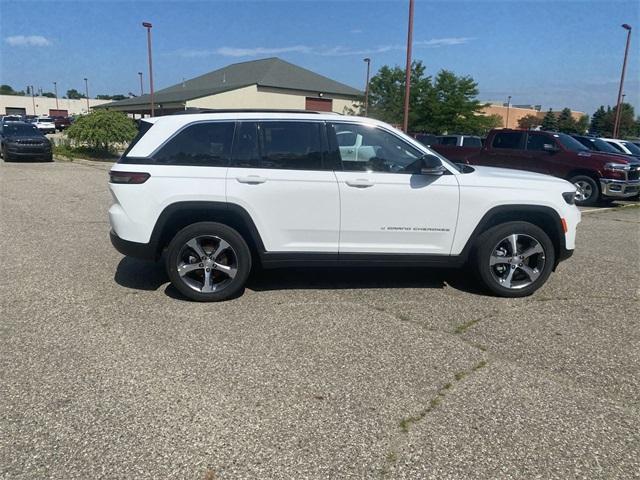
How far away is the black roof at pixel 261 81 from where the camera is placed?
4431 cm

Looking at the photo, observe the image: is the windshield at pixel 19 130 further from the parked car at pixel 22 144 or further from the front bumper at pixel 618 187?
the front bumper at pixel 618 187

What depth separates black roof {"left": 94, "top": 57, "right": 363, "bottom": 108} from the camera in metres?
44.3

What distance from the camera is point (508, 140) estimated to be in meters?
14.2

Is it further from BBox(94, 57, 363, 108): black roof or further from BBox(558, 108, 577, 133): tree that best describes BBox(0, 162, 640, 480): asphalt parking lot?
BBox(558, 108, 577, 133): tree

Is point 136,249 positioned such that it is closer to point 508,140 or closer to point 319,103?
point 508,140

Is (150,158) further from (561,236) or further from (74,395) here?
(561,236)

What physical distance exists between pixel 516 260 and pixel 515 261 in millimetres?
14

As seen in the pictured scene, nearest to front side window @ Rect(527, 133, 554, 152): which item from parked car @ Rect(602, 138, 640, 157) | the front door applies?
parked car @ Rect(602, 138, 640, 157)

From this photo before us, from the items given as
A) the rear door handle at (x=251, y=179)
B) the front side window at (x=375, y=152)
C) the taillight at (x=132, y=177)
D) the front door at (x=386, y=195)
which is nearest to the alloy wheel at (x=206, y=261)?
the rear door handle at (x=251, y=179)

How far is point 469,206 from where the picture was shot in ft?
16.5

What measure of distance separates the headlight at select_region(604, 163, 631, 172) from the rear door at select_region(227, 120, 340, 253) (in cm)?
1049

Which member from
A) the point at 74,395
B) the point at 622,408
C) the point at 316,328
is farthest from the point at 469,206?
the point at 74,395

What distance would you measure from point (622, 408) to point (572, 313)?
178cm

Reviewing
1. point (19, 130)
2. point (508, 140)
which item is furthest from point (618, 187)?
point (19, 130)
